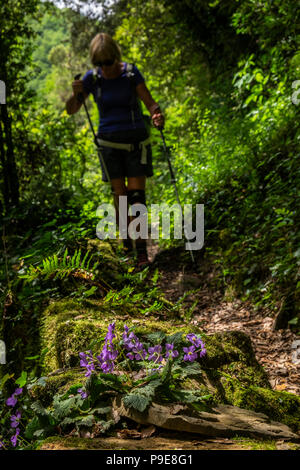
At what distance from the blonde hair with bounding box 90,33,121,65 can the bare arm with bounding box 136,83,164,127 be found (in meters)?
0.45

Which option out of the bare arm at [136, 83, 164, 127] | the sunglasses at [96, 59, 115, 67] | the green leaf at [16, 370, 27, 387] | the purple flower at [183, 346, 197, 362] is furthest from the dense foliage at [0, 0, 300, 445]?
the sunglasses at [96, 59, 115, 67]

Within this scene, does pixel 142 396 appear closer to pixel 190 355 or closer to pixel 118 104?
pixel 190 355

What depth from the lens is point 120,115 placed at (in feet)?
15.6

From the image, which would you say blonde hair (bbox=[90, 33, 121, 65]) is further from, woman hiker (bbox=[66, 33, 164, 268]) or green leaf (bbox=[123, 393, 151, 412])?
green leaf (bbox=[123, 393, 151, 412])

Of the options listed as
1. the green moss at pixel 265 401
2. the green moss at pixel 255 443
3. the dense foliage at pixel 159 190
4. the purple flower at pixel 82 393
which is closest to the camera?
the green moss at pixel 255 443

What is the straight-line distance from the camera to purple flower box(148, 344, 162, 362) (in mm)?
1769

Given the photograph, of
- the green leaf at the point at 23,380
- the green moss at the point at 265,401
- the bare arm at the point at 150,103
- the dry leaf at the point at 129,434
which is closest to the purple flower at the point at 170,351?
the dry leaf at the point at 129,434

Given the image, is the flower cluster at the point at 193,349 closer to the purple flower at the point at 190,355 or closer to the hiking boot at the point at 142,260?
the purple flower at the point at 190,355

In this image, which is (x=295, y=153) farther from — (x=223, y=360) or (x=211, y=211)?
(x=223, y=360)

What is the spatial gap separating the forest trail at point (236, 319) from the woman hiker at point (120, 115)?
27.7 inches

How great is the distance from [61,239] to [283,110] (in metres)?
3.94

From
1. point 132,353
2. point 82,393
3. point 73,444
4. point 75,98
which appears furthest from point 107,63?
point 73,444

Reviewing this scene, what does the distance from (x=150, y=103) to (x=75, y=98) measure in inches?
37.3

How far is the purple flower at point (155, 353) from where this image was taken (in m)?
1.77
